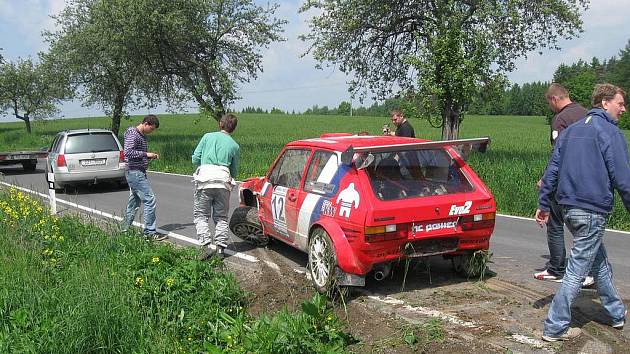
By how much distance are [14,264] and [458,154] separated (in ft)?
15.8

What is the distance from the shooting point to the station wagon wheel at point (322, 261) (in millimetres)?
5715

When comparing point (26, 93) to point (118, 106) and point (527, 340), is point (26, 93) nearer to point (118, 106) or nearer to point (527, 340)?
point (118, 106)

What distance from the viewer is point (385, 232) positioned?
5.50 metres

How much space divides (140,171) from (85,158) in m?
7.44

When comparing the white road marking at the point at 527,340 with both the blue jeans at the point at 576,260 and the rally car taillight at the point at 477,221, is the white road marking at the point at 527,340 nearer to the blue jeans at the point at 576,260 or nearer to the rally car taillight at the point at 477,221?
the blue jeans at the point at 576,260

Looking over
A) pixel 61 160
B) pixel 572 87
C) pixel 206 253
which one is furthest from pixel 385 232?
pixel 572 87

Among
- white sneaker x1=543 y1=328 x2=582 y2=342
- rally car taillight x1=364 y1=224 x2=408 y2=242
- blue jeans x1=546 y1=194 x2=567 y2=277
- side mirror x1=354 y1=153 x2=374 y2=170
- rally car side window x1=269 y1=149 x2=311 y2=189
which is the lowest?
white sneaker x1=543 y1=328 x2=582 y2=342

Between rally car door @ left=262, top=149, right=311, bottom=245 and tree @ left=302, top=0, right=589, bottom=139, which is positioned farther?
tree @ left=302, top=0, right=589, bottom=139

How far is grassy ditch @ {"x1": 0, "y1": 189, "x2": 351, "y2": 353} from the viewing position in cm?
464

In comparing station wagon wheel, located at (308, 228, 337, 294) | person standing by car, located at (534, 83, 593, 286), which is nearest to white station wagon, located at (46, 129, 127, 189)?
station wagon wheel, located at (308, 228, 337, 294)

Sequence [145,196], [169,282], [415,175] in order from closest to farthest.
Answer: [169,282] → [415,175] → [145,196]

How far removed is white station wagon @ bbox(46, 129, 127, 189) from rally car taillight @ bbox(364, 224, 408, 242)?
37.5 feet

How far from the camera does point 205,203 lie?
299 inches

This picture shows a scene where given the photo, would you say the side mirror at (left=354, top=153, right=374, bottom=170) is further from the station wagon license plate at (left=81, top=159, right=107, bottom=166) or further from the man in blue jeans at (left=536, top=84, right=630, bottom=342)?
the station wagon license plate at (left=81, top=159, right=107, bottom=166)
